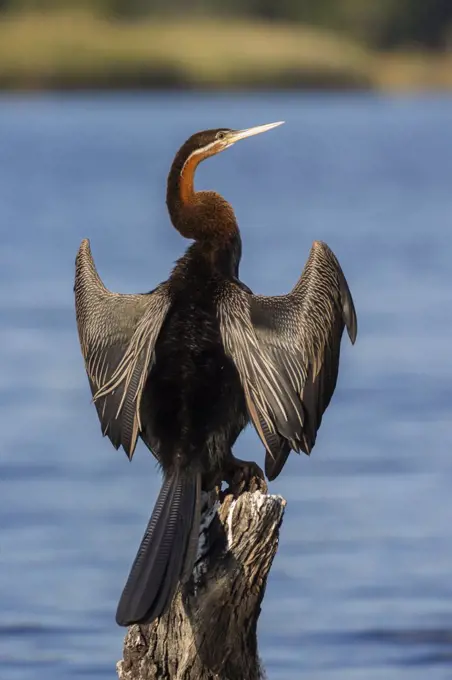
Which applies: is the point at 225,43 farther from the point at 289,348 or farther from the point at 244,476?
the point at 244,476

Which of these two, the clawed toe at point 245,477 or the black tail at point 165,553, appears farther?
the clawed toe at point 245,477

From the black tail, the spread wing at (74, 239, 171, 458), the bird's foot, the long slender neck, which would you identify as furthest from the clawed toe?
the long slender neck

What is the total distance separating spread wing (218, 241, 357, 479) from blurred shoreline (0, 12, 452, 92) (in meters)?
38.5

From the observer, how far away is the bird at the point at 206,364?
5.57m

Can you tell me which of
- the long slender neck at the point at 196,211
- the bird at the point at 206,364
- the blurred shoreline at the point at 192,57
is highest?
the blurred shoreline at the point at 192,57

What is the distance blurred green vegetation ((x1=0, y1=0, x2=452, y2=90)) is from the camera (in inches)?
1793

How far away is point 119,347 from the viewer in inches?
232

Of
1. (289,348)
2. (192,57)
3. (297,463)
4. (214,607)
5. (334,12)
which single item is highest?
(334,12)

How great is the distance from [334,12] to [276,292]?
123 ft

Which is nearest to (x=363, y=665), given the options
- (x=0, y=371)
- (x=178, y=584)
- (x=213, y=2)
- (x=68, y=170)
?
(x=178, y=584)

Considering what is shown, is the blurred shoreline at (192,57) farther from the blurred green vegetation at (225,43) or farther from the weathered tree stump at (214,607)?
the weathered tree stump at (214,607)

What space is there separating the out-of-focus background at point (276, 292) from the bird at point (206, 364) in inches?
73.1

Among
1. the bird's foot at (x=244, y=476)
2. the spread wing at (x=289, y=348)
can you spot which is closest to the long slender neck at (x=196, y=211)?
the spread wing at (x=289, y=348)

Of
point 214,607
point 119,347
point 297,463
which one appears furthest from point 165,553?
point 297,463
